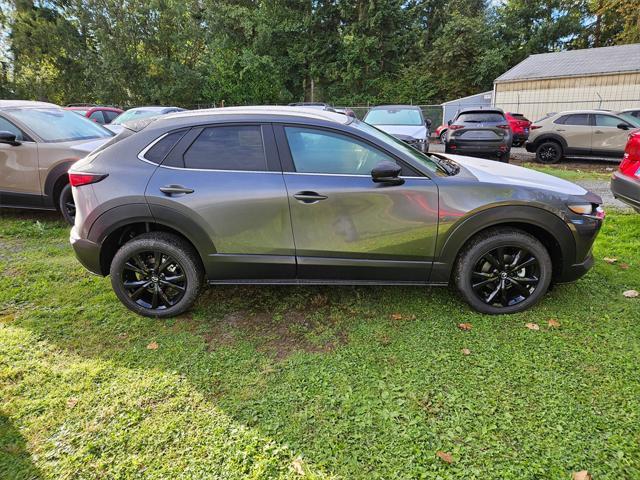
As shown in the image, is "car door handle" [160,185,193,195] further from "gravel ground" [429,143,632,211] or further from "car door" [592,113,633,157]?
"car door" [592,113,633,157]

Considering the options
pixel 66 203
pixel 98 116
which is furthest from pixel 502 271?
pixel 98 116

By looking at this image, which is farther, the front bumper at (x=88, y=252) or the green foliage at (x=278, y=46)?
the green foliage at (x=278, y=46)

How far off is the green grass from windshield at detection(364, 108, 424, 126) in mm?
7899

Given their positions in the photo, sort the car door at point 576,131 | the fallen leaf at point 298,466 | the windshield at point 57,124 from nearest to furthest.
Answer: the fallen leaf at point 298,466 → the windshield at point 57,124 → the car door at point 576,131

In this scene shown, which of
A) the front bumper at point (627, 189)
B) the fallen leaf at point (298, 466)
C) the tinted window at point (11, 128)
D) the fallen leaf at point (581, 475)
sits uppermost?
the tinted window at point (11, 128)

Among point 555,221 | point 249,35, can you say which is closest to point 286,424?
point 555,221

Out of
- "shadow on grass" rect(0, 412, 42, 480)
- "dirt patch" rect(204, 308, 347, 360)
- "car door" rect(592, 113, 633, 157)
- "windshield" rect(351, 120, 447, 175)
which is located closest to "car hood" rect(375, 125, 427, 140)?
"car door" rect(592, 113, 633, 157)

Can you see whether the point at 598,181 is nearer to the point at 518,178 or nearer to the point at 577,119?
the point at 577,119

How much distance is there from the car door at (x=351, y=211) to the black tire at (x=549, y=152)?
10.6 metres

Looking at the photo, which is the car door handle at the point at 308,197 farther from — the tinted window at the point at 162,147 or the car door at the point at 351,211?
the tinted window at the point at 162,147

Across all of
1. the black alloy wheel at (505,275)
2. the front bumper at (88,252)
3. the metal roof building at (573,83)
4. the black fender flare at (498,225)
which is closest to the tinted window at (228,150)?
the front bumper at (88,252)

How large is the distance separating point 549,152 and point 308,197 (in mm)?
11227

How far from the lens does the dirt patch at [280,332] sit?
3109mm

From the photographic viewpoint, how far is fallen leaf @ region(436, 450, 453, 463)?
6.94 ft
